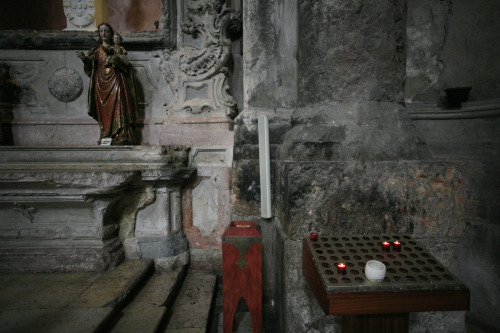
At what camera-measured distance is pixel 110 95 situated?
245cm

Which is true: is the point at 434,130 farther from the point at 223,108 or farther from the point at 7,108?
the point at 7,108

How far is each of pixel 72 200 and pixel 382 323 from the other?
2.28 meters

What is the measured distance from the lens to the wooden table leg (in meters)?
0.81

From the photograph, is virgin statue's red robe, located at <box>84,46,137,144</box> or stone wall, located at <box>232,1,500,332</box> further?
virgin statue's red robe, located at <box>84,46,137,144</box>

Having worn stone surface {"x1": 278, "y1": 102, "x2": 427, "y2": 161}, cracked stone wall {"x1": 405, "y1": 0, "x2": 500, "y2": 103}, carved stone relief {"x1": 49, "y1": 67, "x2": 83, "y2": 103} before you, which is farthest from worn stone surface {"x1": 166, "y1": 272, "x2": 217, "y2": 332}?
cracked stone wall {"x1": 405, "y1": 0, "x2": 500, "y2": 103}

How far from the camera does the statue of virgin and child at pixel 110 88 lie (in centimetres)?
242

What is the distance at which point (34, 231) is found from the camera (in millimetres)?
2020

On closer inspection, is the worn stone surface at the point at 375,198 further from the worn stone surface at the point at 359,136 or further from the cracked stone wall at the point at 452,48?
the cracked stone wall at the point at 452,48

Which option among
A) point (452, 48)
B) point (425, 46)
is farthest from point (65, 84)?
point (452, 48)

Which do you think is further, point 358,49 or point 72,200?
point 72,200

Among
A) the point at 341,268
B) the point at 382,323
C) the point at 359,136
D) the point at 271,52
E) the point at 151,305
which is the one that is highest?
the point at 271,52

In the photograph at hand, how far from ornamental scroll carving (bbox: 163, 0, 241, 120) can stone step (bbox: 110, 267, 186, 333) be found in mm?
1774

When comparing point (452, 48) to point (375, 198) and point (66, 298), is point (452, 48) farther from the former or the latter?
point (66, 298)

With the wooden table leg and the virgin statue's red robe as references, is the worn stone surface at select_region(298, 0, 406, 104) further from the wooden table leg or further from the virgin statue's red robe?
the virgin statue's red robe
